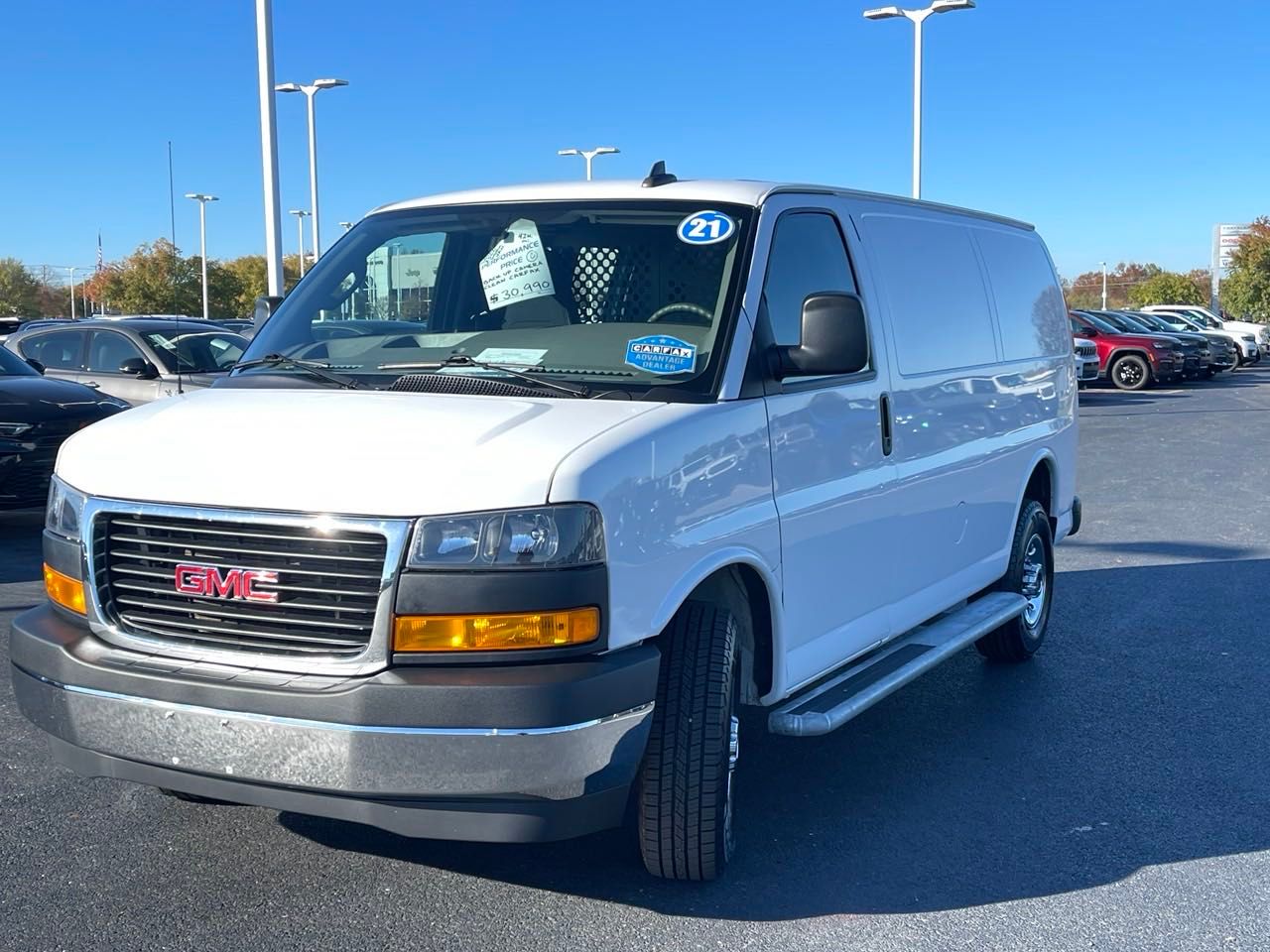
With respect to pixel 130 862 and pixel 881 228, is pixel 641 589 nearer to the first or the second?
pixel 130 862

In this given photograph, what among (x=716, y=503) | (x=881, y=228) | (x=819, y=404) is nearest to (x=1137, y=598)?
(x=881, y=228)

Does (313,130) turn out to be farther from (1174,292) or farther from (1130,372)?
(1174,292)

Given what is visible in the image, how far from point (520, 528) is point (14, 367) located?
9.00 metres

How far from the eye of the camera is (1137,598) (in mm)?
8211

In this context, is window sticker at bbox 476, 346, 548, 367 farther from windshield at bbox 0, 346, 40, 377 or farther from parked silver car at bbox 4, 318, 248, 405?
parked silver car at bbox 4, 318, 248, 405

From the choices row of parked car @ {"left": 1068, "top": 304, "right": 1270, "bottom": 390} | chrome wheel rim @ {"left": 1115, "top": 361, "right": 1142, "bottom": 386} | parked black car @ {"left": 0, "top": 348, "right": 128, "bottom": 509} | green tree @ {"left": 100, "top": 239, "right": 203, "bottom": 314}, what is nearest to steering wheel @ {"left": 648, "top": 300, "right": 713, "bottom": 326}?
parked black car @ {"left": 0, "top": 348, "right": 128, "bottom": 509}

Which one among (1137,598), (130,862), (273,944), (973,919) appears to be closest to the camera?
(273,944)

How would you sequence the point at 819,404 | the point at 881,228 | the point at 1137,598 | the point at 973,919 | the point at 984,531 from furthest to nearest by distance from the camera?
the point at 1137,598, the point at 984,531, the point at 881,228, the point at 819,404, the point at 973,919

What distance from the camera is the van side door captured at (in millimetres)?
4359

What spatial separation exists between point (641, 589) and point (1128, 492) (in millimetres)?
10409

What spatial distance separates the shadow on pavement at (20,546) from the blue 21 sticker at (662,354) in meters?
5.42

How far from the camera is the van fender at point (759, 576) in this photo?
145 inches

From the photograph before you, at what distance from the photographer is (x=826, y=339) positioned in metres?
4.26

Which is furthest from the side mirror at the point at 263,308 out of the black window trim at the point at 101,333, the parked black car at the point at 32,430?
the black window trim at the point at 101,333
